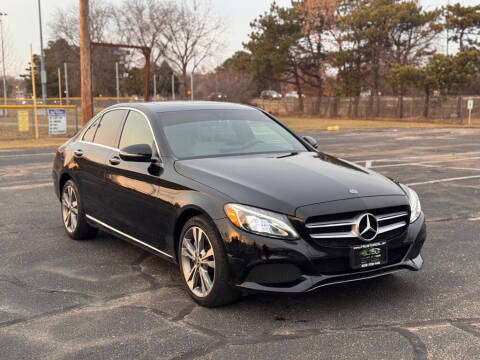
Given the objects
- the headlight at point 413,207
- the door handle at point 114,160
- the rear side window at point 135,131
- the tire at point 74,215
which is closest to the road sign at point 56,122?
the tire at point 74,215

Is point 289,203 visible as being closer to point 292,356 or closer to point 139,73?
point 292,356

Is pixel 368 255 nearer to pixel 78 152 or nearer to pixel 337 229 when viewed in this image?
pixel 337 229

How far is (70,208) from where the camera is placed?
6.59 metres

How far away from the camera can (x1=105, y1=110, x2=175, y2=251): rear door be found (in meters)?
4.85

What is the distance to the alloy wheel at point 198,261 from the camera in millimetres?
4316

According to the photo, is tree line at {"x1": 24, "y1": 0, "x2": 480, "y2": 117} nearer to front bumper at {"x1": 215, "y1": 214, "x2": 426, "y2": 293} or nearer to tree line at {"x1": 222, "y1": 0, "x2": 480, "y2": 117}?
tree line at {"x1": 222, "y1": 0, "x2": 480, "y2": 117}

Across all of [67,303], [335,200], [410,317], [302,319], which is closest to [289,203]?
[335,200]

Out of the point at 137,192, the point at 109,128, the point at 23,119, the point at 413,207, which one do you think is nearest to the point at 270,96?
the point at 23,119

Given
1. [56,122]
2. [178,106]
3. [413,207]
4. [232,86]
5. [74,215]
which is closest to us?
[413,207]

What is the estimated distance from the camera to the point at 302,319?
4.11 meters

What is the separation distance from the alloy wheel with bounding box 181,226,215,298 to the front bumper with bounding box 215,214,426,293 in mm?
271

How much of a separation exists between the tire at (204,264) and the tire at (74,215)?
2.11 meters

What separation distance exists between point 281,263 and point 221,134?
6.05 feet

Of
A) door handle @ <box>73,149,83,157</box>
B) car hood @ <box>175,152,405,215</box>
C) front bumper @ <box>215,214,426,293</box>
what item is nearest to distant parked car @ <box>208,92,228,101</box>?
door handle @ <box>73,149,83,157</box>
